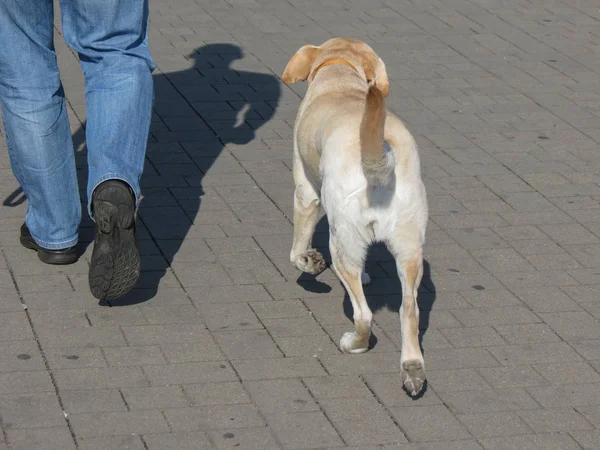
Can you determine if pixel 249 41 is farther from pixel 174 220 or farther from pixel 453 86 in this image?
pixel 174 220

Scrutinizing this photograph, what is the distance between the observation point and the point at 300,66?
585 cm

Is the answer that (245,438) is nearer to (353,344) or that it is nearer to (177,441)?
(177,441)

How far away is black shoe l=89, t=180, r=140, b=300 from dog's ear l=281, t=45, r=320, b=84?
3.76 feet

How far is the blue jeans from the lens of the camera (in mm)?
5379

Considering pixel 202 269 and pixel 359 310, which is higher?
pixel 359 310

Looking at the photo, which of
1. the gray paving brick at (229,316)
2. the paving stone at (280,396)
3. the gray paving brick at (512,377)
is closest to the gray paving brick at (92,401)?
the paving stone at (280,396)

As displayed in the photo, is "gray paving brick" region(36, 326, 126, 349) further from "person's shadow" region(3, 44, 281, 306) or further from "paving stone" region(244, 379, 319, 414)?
"paving stone" region(244, 379, 319, 414)

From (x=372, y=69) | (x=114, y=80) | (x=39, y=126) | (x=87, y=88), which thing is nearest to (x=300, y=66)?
(x=372, y=69)

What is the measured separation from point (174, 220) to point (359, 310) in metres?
1.81

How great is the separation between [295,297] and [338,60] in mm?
1220

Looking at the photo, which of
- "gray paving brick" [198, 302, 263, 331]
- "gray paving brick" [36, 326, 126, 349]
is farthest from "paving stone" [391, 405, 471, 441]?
"gray paving brick" [36, 326, 126, 349]

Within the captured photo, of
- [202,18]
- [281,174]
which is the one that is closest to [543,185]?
[281,174]

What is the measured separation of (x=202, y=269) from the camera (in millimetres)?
5859

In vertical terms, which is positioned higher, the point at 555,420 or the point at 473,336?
the point at 555,420
